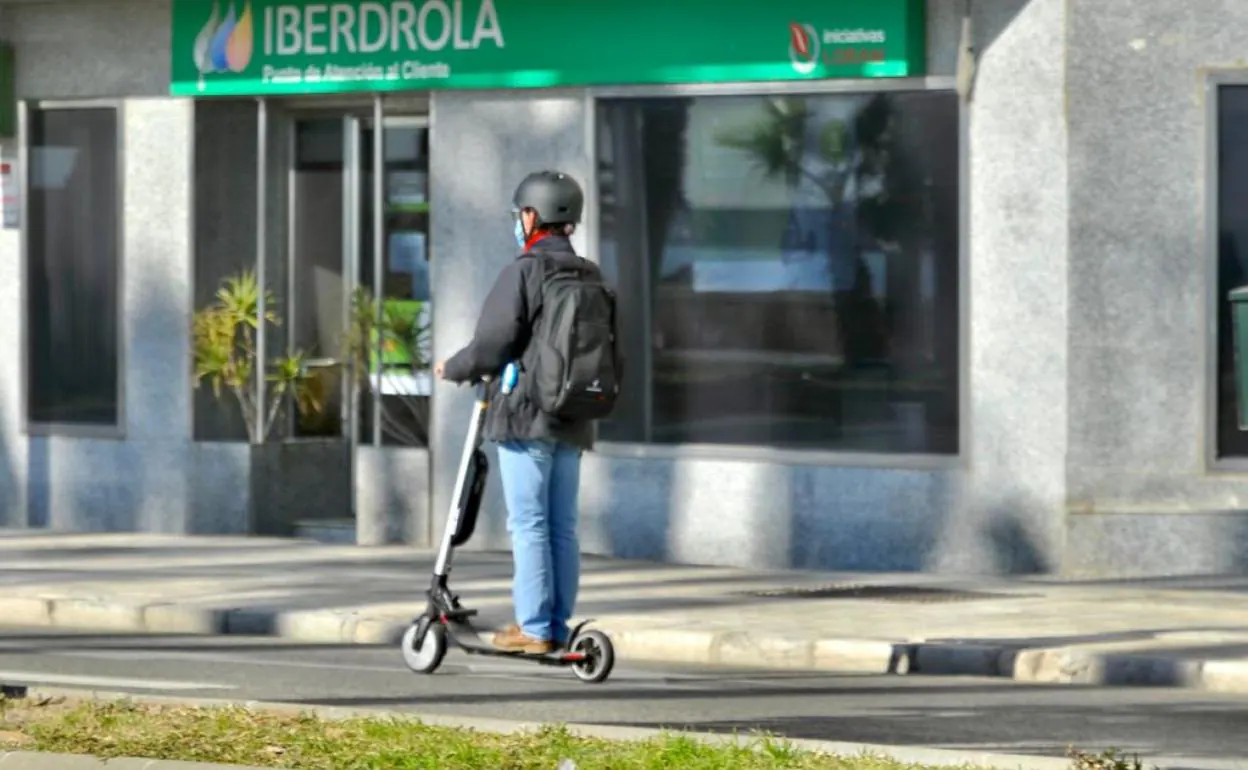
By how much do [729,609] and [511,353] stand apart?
10.4 ft

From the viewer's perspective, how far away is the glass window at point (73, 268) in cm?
1823

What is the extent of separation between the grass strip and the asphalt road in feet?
3.77

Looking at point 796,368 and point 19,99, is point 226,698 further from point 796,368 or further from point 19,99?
point 19,99

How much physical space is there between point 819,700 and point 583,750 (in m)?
2.58

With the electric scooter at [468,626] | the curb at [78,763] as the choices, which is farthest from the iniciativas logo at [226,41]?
the curb at [78,763]

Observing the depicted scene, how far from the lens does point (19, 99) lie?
18.5 m

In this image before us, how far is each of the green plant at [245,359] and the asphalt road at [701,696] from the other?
5590 mm

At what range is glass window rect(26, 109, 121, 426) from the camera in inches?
718

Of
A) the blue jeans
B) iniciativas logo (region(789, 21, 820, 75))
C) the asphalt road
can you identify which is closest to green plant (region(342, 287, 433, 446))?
iniciativas logo (region(789, 21, 820, 75))

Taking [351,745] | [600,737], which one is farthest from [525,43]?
[351,745]

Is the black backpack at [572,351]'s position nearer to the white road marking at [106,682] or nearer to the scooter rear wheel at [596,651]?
the scooter rear wheel at [596,651]

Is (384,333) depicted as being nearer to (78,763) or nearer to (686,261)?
(686,261)

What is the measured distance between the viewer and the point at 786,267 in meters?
15.8

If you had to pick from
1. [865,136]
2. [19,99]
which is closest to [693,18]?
[865,136]
